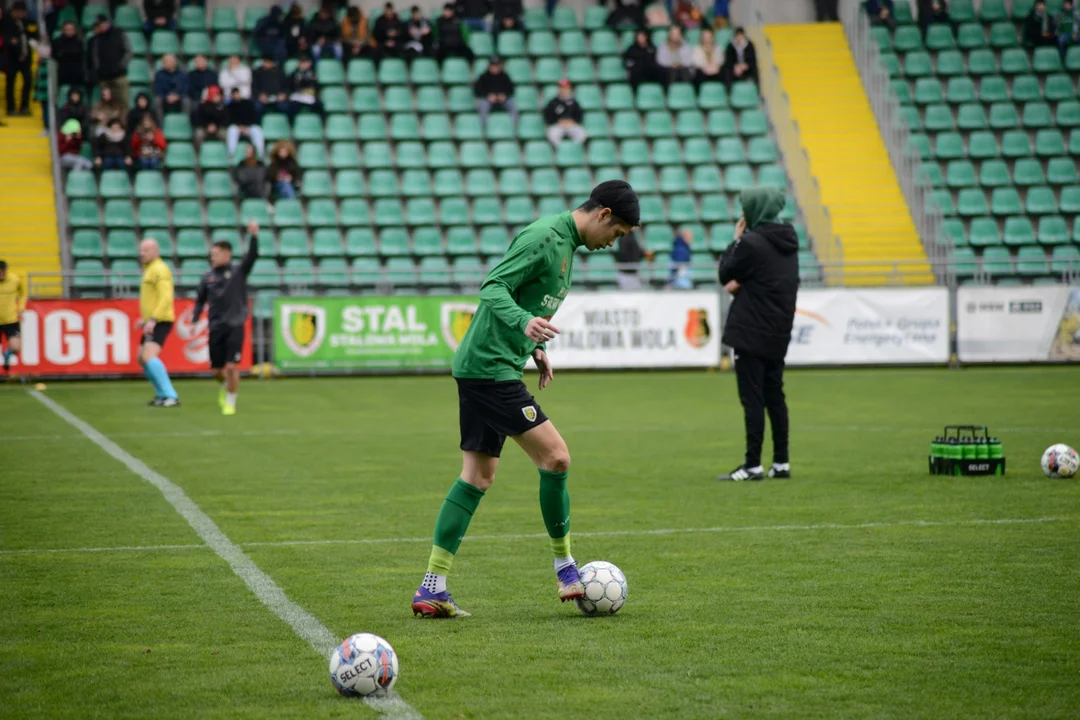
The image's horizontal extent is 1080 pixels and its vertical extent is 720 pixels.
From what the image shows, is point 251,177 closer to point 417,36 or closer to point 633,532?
point 417,36

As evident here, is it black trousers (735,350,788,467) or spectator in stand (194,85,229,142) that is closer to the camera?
black trousers (735,350,788,467)

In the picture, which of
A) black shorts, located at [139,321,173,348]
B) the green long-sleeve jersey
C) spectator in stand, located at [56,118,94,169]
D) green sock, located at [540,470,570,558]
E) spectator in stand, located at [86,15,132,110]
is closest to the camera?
the green long-sleeve jersey

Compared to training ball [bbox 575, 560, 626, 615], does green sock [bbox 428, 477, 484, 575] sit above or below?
above

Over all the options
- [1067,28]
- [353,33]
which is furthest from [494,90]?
[1067,28]

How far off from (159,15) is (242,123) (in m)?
4.09

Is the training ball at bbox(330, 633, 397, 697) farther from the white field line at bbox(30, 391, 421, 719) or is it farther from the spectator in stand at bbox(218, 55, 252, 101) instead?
the spectator in stand at bbox(218, 55, 252, 101)

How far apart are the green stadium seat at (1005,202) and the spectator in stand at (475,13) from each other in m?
12.0

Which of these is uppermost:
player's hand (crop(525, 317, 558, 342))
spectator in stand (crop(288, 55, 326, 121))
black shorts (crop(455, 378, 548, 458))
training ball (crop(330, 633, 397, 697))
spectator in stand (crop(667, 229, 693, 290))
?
spectator in stand (crop(288, 55, 326, 121))

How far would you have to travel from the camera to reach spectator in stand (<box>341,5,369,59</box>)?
31.7m

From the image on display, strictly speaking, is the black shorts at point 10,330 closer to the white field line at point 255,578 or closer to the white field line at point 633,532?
the white field line at point 255,578

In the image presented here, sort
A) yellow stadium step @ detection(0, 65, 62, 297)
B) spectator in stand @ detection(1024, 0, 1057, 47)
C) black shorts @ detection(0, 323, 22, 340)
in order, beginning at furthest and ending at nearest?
1. spectator in stand @ detection(1024, 0, 1057, 47)
2. yellow stadium step @ detection(0, 65, 62, 297)
3. black shorts @ detection(0, 323, 22, 340)

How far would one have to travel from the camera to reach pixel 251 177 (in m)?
28.3

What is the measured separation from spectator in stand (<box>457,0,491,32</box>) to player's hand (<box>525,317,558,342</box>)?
2789cm

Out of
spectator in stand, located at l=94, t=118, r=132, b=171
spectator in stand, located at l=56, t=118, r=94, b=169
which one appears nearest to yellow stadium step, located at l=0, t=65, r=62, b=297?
spectator in stand, located at l=56, t=118, r=94, b=169
